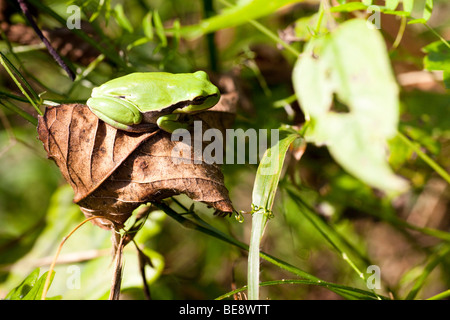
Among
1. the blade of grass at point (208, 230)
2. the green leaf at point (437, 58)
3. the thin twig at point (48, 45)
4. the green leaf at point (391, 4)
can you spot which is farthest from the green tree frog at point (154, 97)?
the green leaf at point (437, 58)

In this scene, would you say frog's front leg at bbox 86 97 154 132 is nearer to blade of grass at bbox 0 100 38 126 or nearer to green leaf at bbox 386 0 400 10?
blade of grass at bbox 0 100 38 126

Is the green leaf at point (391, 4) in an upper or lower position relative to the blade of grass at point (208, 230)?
upper

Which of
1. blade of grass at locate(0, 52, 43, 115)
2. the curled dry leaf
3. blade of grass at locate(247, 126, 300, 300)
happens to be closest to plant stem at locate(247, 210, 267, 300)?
blade of grass at locate(247, 126, 300, 300)

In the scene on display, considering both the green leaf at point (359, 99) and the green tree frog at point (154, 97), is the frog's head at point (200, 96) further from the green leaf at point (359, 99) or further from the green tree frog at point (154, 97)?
the green leaf at point (359, 99)

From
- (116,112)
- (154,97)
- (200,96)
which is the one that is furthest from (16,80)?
(200,96)

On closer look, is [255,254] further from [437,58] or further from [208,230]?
[437,58]
